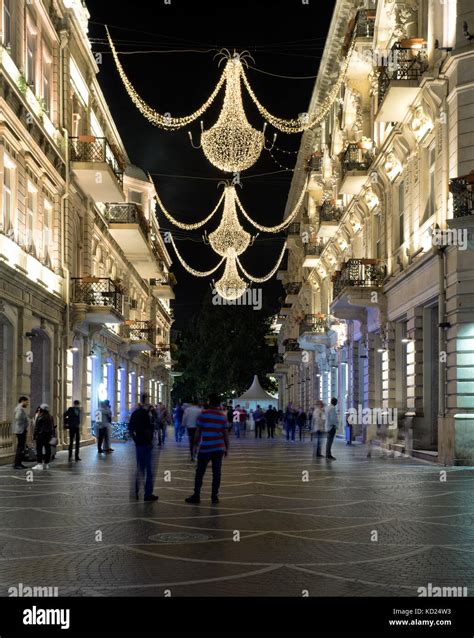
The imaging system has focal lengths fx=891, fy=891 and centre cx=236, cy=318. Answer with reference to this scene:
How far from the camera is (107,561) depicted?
29.4 ft

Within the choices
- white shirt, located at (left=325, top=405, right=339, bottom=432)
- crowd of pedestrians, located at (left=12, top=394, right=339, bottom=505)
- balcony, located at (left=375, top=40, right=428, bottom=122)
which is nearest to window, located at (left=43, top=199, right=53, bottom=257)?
crowd of pedestrians, located at (left=12, top=394, right=339, bottom=505)

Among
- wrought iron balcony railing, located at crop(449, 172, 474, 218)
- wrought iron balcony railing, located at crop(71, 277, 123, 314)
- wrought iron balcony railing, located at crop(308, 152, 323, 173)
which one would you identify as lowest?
wrought iron balcony railing, located at crop(71, 277, 123, 314)

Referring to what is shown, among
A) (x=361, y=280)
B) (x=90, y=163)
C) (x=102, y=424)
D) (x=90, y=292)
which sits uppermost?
(x=90, y=163)

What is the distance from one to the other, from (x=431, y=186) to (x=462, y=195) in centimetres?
439

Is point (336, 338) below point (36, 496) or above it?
above

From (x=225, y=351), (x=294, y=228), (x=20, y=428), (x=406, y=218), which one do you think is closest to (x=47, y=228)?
(x=20, y=428)

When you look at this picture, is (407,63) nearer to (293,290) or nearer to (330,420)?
(330,420)

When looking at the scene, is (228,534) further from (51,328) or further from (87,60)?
(87,60)

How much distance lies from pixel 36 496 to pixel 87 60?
879 inches

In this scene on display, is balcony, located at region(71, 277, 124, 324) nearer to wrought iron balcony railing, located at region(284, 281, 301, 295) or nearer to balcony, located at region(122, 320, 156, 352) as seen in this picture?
balcony, located at region(122, 320, 156, 352)

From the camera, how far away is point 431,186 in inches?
955

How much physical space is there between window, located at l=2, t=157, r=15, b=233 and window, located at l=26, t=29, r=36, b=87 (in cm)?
339

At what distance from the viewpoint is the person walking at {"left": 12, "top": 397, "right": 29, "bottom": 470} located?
20.8m
